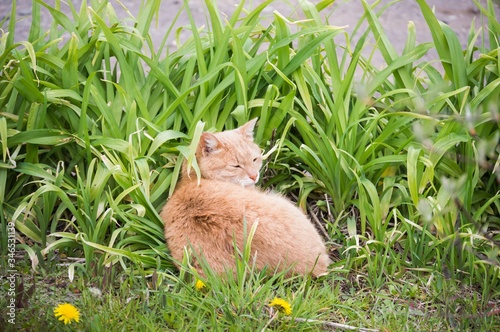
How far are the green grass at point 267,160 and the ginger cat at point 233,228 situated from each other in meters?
0.11

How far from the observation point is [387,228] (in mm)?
3779

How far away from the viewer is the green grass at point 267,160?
3.23m

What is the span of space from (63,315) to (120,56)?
1.64 meters

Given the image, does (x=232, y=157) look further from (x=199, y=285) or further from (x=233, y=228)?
(x=199, y=285)

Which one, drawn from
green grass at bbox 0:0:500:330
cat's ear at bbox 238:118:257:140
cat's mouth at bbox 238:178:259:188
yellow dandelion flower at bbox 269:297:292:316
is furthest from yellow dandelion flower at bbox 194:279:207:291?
cat's ear at bbox 238:118:257:140

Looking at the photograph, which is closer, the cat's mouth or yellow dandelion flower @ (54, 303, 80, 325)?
yellow dandelion flower @ (54, 303, 80, 325)

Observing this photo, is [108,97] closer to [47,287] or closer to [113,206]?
[113,206]

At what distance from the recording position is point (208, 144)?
3615 millimetres

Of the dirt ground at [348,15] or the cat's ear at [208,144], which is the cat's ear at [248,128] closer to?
the cat's ear at [208,144]

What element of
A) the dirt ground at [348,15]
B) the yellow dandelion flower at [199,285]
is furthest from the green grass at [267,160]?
the dirt ground at [348,15]

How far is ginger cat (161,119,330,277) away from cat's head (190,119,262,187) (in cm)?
8

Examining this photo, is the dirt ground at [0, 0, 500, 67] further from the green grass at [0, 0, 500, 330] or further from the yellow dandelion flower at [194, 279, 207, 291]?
the yellow dandelion flower at [194, 279, 207, 291]

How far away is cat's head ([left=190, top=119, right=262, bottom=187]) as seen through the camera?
3633mm

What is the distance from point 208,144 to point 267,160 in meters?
0.48
